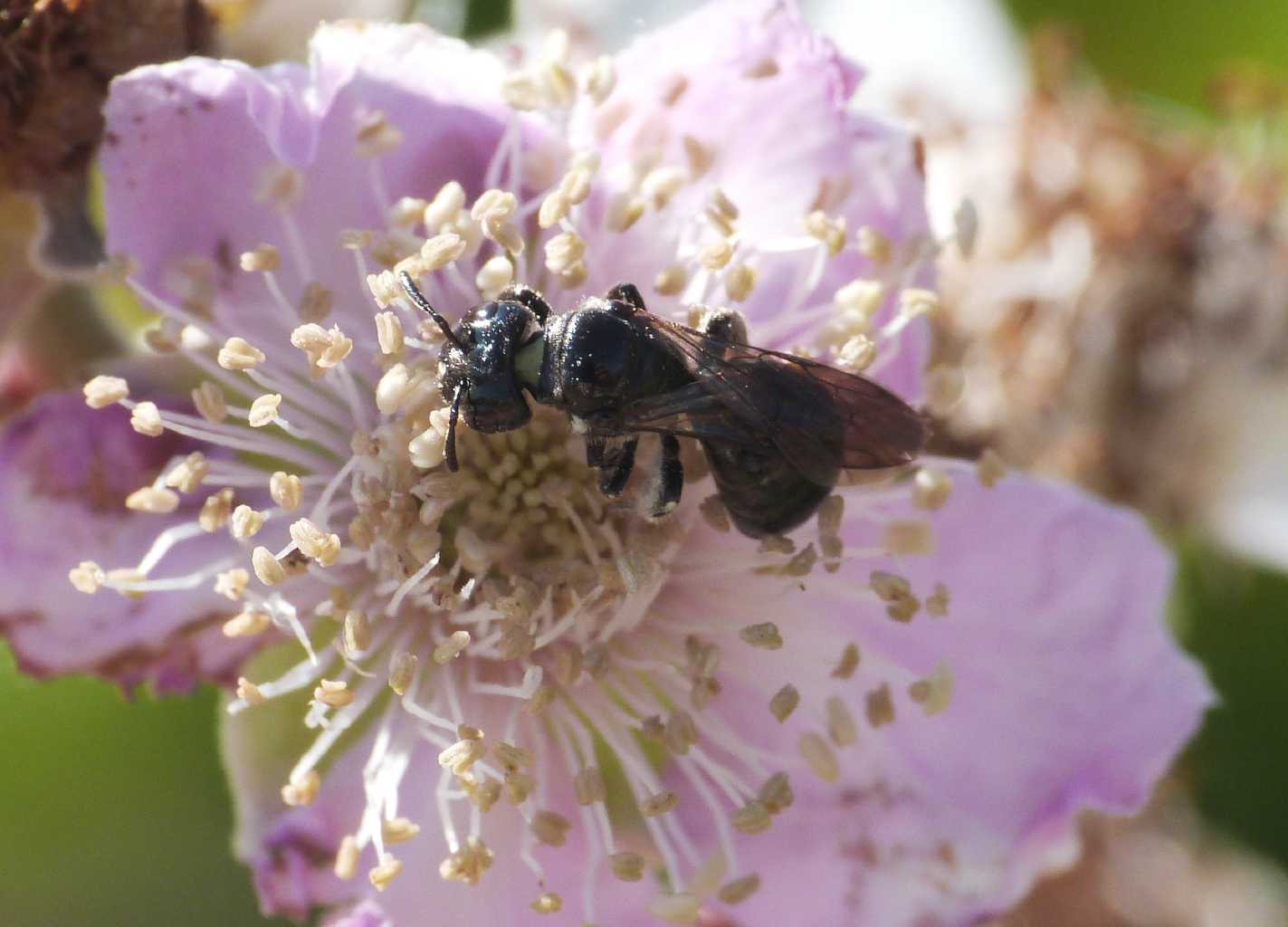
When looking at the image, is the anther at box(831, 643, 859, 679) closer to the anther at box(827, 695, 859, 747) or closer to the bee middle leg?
the anther at box(827, 695, 859, 747)

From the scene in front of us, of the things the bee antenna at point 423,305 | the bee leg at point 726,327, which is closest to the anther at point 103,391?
the bee antenna at point 423,305

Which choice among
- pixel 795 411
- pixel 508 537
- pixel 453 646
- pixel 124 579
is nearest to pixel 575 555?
pixel 508 537

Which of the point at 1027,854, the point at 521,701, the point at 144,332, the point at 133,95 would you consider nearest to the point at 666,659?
the point at 521,701

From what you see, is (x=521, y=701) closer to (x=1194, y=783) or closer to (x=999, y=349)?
(x=999, y=349)

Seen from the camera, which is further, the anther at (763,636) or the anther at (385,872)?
the anther at (763,636)

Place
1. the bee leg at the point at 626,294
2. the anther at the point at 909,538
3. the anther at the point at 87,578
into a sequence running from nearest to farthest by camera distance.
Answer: the anther at the point at 87,578
the bee leg at the point at 626,294
the anther at the point at 909,538

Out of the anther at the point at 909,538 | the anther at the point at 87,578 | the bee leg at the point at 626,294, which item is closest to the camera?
the anther at the point at 87,578

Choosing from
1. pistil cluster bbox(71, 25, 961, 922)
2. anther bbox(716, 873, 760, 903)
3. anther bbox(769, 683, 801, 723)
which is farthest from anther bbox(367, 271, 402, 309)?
anther bbox(716, 873, 760, 903)

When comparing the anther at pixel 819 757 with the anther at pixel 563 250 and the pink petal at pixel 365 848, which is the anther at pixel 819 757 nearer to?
the pink petal at pixel 365 848

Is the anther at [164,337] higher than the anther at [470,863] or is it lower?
higher
